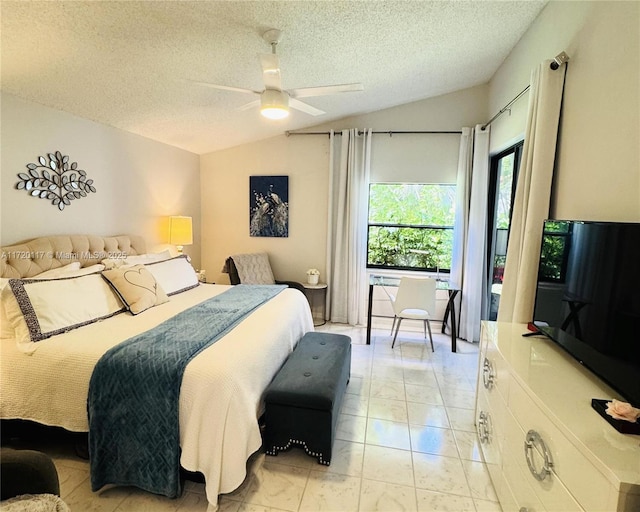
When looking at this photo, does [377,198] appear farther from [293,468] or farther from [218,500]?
[218,500]

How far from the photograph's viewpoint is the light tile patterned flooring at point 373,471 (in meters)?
1.72

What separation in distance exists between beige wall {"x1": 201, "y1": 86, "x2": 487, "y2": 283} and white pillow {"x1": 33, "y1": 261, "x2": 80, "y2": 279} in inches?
90.3

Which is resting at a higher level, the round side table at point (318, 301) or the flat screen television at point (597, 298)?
the flat screen television at point (597, 298)

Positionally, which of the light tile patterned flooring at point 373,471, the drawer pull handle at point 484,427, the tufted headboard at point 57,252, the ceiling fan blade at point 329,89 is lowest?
the light tile patterned flooring at point 373,471

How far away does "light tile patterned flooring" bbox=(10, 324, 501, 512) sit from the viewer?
172 centimetres

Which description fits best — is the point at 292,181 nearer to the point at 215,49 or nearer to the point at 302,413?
the point at 215,49

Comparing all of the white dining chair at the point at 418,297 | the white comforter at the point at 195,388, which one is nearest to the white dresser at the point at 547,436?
the white comforter at the point at 195,388

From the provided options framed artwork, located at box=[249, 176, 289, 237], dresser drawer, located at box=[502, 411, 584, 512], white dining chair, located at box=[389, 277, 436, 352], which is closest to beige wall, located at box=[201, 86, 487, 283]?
framed artwork, located at box=[249, 176, 289, 237]

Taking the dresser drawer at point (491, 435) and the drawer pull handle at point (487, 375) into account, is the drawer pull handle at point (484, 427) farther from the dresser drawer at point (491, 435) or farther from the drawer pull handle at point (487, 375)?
the drawer pull handle at point (487, 375)

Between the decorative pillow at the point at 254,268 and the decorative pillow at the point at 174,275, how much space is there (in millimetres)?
754

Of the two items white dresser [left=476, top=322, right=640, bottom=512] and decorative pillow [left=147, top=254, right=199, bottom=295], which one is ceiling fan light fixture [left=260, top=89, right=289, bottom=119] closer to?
decorative pillow [left=147, top=254, right=199, bottom=295]

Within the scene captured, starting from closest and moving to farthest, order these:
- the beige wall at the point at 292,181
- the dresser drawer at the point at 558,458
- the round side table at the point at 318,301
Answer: the dresser drawer at the point at 558,458, the beige wall at the point at 292,181, the round side table at the point at 318,301

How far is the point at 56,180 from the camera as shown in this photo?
2.68m

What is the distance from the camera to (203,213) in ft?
16.0
